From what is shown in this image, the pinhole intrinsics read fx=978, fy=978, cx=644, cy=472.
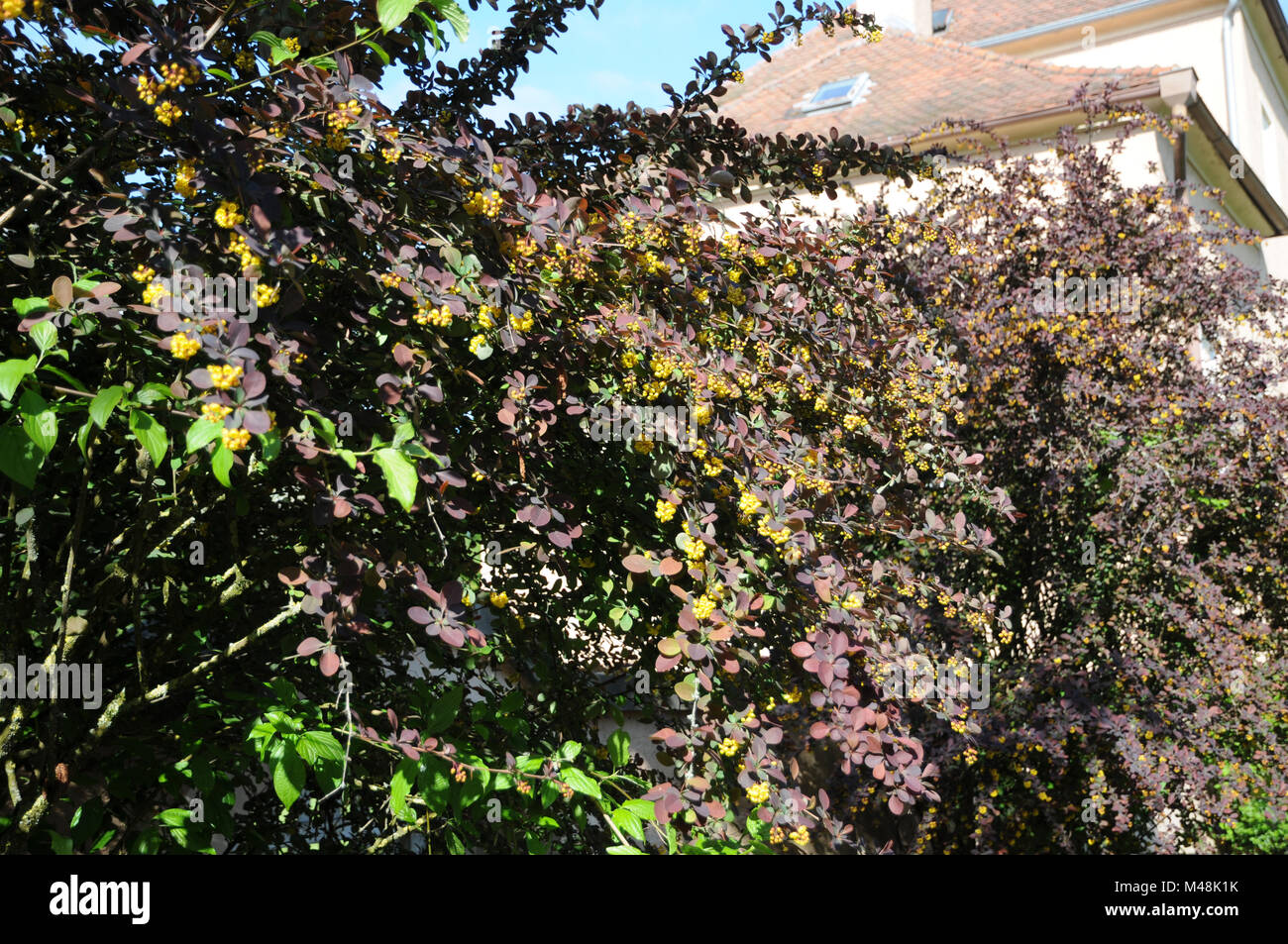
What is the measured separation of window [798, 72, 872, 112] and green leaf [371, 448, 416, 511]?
36.7ft

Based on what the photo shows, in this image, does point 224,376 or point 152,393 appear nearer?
point 224,376

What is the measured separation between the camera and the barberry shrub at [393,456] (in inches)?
70.1

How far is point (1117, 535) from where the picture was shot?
5.16 metres

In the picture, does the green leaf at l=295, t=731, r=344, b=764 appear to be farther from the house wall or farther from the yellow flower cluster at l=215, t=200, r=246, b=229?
the house wall

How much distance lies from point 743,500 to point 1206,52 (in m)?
12.9

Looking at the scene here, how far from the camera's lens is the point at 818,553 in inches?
92.4

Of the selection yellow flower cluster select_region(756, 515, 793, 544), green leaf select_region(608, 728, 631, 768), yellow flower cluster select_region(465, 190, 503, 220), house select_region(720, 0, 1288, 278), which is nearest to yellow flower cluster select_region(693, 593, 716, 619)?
yellow flower cluster select_region(756, 515, 793, 544)

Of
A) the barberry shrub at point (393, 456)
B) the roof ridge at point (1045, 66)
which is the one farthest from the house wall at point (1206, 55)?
the barberry shrub at point (393, 456)

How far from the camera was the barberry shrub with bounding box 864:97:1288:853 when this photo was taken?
4.91 m

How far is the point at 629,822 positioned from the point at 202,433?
4.03 ft

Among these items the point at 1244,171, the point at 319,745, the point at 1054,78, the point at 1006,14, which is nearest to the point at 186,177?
the point at 319,745

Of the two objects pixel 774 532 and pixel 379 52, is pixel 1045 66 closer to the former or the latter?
pixel 774 532
